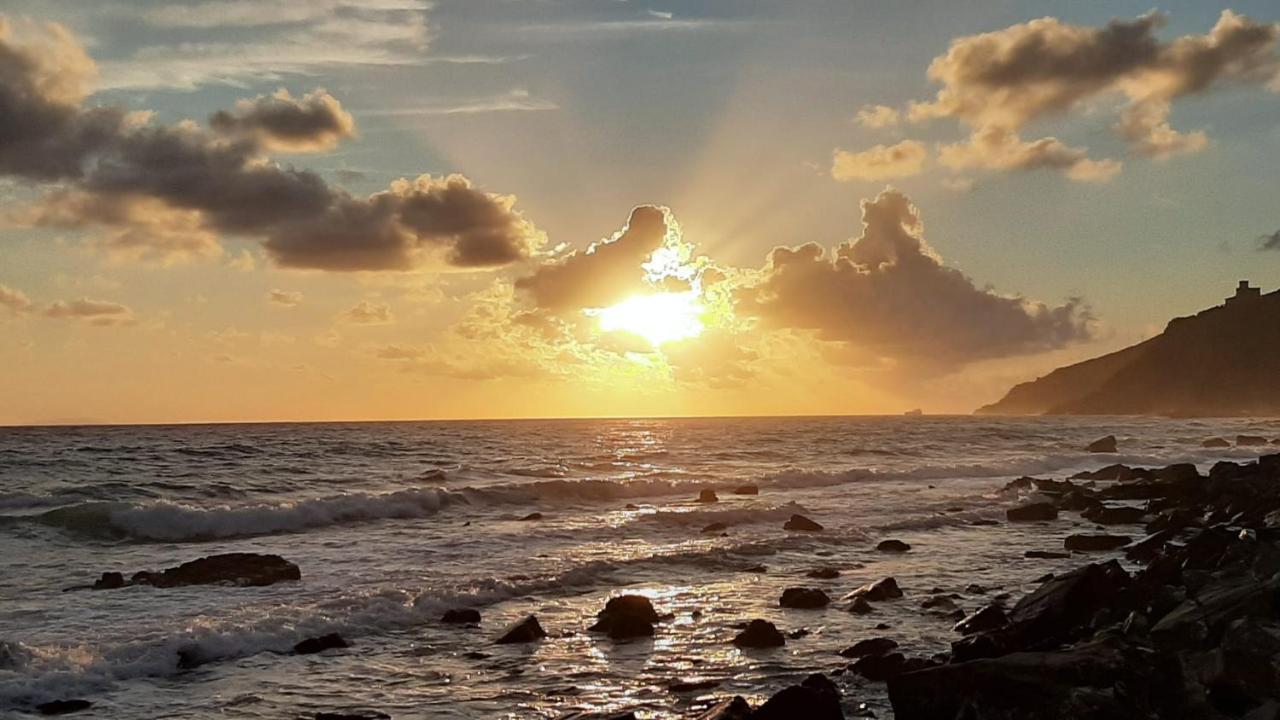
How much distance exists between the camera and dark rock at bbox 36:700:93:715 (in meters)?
14.2

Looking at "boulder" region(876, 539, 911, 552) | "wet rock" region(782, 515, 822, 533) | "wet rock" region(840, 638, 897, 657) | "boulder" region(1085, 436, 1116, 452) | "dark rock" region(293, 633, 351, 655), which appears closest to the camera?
"wet rock" region(840, 638, 897, 657)

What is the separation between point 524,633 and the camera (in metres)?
18.3

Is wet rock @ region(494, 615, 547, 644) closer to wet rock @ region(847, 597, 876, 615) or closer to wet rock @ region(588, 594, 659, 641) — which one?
wet rock @ region(588, 594, 659, 641)

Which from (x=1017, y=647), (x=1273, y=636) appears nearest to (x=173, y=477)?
(x=1017, y=647)

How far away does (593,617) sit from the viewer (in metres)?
20.4

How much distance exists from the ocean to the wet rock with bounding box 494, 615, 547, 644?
25 centimetres

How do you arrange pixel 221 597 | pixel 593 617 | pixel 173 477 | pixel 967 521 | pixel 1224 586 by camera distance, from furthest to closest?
pixel 173 477 → pixel 967 521 → pixel 221 597 → pixel 593 617 → pixel 1224 586

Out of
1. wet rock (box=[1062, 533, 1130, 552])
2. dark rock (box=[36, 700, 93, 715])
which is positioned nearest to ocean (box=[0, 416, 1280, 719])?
dark rock (box=[36, 700, 93, 715])

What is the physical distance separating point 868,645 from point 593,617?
6.58 meters

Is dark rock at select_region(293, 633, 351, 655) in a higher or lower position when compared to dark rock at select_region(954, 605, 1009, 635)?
lower

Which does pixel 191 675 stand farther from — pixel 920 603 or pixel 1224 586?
pixel 1224 586

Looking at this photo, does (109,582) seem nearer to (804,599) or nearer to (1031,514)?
(804,599)

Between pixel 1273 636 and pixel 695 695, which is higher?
pixel 1273 636

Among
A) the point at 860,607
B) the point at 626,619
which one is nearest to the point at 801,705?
the point at 626,619
